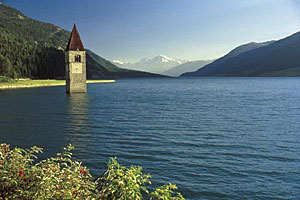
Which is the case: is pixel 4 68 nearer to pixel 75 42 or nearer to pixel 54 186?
pixel 75 42

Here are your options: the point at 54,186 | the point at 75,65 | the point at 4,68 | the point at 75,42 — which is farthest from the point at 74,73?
the point at 54,186

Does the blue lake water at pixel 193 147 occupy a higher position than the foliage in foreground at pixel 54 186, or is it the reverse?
the foliage in foreground at pixel 54 186

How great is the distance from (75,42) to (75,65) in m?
7.87

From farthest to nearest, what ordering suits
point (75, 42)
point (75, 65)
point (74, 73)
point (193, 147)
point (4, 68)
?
point (4, 68) < point (75, 42) < point (75, 65) < point (74, 73) < point (193, 147)

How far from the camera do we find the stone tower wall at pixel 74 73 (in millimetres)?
75000

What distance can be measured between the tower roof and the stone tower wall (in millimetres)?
1426

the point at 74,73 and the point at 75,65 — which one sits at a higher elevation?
the point at 75,65

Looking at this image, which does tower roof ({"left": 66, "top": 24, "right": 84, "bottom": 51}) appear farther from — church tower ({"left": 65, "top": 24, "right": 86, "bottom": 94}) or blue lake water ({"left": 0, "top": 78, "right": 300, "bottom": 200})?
blue lake water ({"left": 0, "top": 78, "right": 300, "bottom": 200})

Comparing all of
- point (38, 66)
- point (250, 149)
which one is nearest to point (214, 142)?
point (250, 149)

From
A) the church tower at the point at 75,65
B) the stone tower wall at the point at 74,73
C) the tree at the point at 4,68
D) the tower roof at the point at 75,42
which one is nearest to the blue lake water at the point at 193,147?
the stone tower wall at the point at 74,73

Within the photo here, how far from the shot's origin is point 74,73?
75438mm

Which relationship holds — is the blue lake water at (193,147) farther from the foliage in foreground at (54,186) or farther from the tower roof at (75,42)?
the tower roof at (75,42)

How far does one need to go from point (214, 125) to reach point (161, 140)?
9247mm

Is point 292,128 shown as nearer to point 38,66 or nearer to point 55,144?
point 55,144
